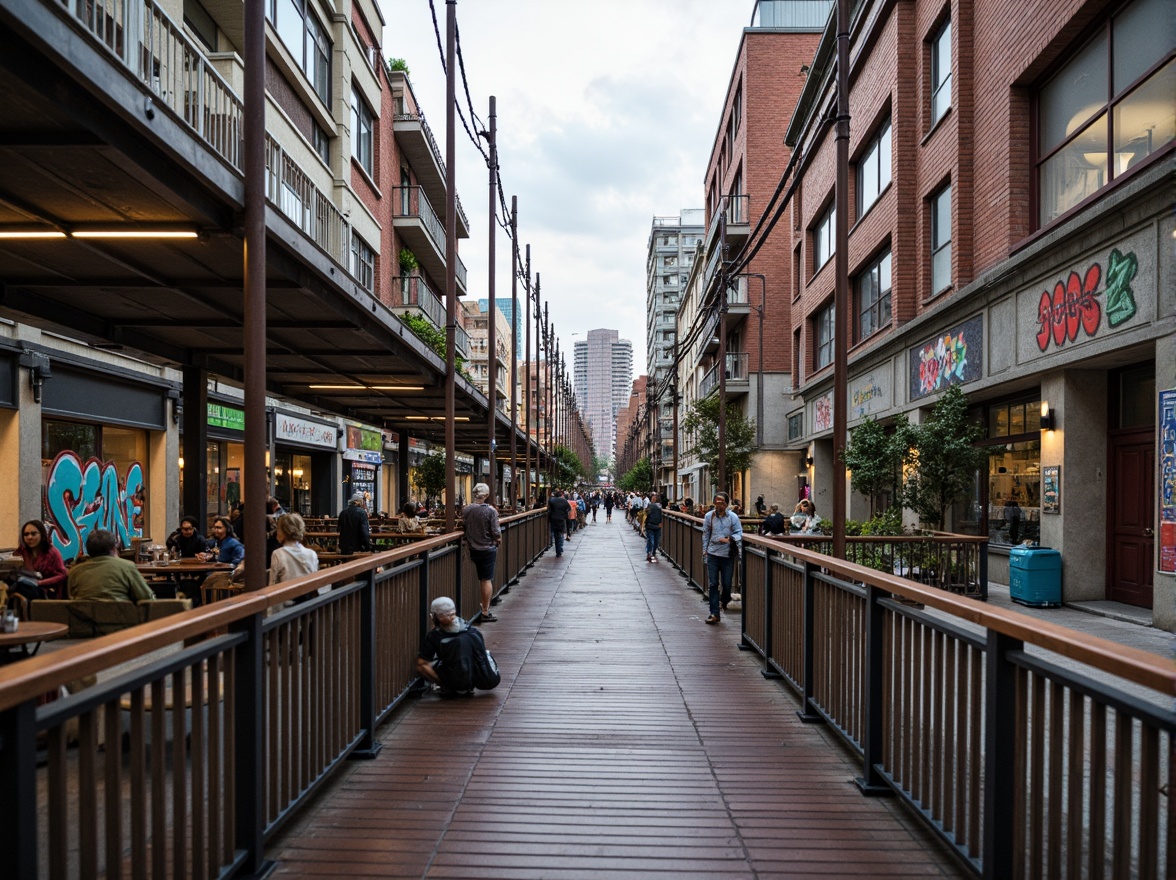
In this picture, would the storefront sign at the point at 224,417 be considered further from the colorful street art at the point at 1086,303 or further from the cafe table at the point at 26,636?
the colorful street art at the point at 1086,303

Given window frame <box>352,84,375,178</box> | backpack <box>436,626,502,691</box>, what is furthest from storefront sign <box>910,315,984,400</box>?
window frame <box>352,84,375,178</box>

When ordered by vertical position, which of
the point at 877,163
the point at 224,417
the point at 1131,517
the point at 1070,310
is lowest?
the point at 1131,517

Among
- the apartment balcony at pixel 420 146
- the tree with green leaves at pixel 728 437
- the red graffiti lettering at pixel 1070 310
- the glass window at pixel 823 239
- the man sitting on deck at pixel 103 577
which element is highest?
the apartment balcony at pixel 420 146

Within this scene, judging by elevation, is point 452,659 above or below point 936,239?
below

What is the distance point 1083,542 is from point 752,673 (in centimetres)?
706

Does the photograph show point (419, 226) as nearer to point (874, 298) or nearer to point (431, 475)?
point (431, 475)

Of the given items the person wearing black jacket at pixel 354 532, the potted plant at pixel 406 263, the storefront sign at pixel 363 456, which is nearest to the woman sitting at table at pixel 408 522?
the person wearing black jacket at pixel 354 532

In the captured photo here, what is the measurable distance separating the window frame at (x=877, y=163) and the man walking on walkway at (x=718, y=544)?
1224 centimetres

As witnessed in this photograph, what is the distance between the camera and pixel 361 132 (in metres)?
27.8

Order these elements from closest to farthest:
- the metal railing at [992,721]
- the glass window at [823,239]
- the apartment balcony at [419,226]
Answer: the metal railing at [992,721] → the glass window at [823,239] → the apartment balcony at [419,226]

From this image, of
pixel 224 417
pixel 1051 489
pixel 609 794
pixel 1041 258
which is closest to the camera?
pixel 609 794

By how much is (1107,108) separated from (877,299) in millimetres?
10677

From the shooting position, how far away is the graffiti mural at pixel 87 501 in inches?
580

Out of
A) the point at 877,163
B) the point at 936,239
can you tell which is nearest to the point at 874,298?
the point at 877,163
